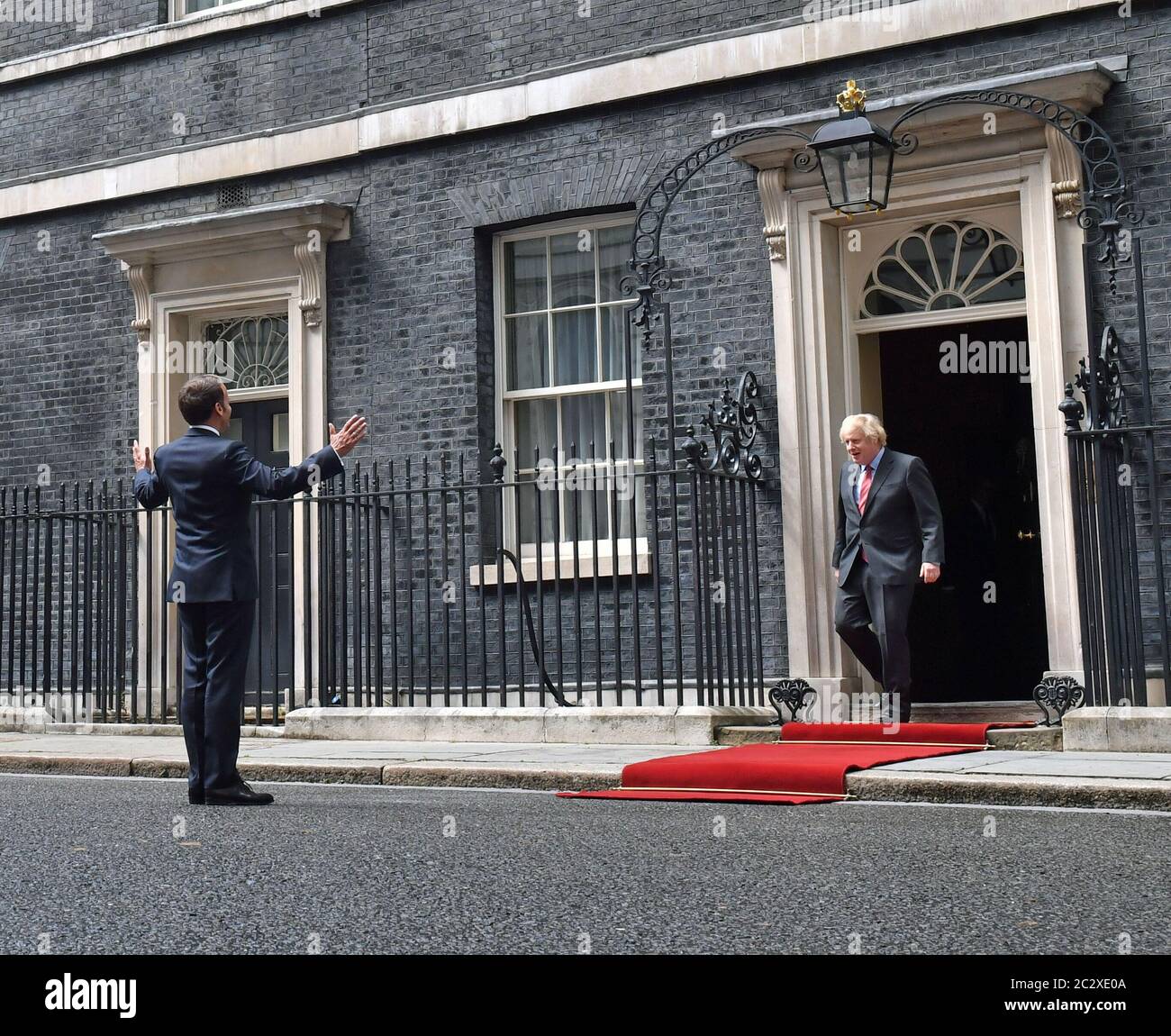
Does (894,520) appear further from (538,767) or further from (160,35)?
(160,35)

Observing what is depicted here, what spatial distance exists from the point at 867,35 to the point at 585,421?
325 centimetres

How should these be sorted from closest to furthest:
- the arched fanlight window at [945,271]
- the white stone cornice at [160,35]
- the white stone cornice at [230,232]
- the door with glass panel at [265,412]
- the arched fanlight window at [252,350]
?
the arched fanlight window at [945,271] → the white stone cornice at [230,232] → the door with glass panel at [265,412] → the white stone cornice at [160,35] → the arched fanlight window at [252,350]

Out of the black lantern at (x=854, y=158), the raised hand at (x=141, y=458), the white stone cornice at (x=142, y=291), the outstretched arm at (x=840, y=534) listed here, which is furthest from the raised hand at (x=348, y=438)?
the white stone cornice at (x=142, y=291)

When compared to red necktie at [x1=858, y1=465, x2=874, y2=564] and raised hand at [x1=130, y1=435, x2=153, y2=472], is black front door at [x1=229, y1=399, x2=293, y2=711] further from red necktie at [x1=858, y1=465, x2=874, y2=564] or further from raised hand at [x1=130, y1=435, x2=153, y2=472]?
red necktie at [x1=858, y1=465, x2=874, y2=564]

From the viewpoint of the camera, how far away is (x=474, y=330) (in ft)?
39.5

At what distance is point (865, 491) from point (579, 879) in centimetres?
486

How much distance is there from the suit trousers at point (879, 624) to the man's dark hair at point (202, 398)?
3.82 meters

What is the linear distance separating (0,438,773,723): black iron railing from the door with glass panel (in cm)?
4

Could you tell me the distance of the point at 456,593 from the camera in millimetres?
11781

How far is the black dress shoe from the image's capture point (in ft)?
24.0

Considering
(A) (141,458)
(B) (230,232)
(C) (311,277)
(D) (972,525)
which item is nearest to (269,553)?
(C) (311,277)

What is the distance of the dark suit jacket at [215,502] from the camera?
730 centimetres

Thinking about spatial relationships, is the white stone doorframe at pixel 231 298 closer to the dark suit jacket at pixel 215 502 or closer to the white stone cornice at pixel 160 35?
the white stone cornice at pixel 160 35
